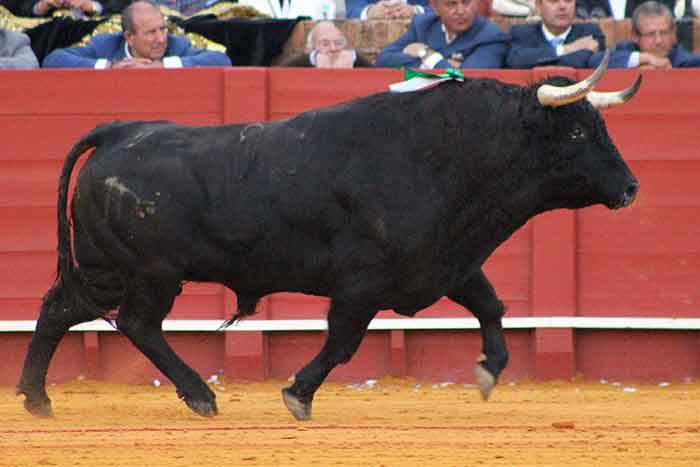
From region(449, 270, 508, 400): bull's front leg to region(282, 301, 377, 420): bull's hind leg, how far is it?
0.58 m

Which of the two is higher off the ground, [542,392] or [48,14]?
[48,14]

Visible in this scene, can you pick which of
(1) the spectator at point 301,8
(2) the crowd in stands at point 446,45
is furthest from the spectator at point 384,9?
(2) the crowd in stands at point 446,45

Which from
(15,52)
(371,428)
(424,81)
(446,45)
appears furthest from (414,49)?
(371,428)

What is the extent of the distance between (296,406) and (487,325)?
1.03 m

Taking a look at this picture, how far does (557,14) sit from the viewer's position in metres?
10.9

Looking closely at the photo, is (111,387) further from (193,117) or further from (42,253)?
(193,117)

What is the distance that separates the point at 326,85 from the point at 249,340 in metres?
1.61

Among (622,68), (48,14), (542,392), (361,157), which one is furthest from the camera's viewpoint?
(48,14)

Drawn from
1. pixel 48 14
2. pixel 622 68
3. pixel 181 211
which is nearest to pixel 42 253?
pixel 48 14

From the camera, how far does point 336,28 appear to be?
11008mm

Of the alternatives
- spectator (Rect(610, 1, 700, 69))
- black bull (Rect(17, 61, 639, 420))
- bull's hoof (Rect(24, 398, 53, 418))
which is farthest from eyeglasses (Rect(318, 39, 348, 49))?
bull's hoof (Rect(24, 398, 53, 418))

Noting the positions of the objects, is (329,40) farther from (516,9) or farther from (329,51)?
(516,9)

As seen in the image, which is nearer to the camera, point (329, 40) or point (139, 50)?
point (139, 50)

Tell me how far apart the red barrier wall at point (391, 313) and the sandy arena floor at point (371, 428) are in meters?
0.30
